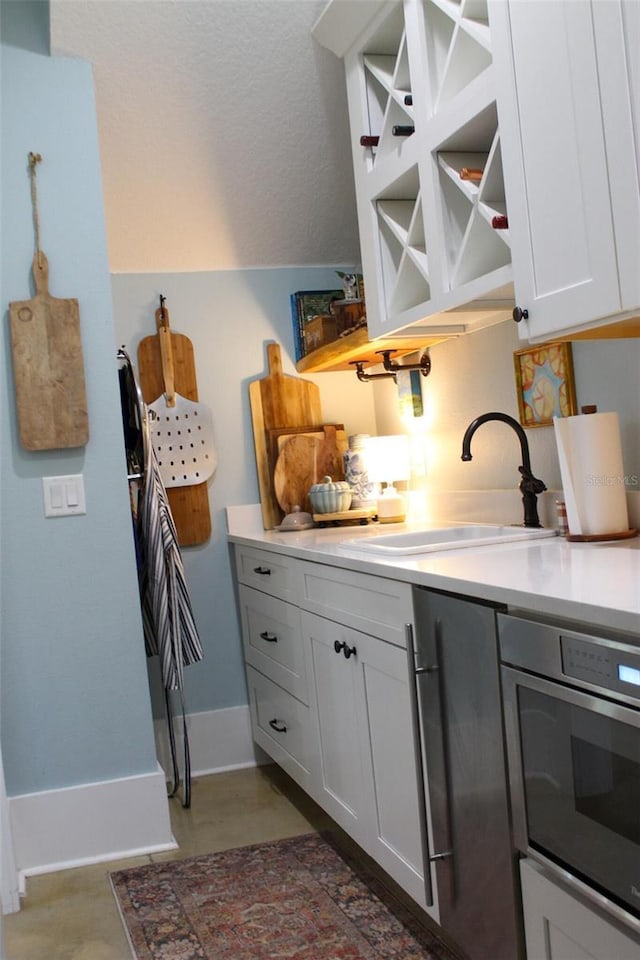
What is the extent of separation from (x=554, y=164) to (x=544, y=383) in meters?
0.84

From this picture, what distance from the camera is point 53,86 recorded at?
2.84 metres

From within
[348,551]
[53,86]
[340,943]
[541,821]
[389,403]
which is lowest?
[340,943]

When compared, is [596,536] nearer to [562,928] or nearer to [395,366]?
[562,928]

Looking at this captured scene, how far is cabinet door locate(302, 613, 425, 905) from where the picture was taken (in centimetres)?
210

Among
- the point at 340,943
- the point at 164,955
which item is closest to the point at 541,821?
the point at 340,943

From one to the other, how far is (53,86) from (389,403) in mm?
1685

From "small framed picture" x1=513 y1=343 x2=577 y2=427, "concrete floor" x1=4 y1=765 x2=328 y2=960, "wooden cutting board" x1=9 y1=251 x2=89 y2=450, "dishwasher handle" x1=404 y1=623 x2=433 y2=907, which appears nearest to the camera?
"dishwasher handle" x1=404 y1=623 x2=433 y2=907

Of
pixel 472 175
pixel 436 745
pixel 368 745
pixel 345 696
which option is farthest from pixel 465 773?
pixel 472 175

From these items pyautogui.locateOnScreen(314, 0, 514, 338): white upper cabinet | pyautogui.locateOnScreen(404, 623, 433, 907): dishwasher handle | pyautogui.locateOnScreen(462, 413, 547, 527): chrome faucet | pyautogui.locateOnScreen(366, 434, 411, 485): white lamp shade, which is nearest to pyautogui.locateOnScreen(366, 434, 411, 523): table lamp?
pyautogui.locateOnScreen(366, 434, 411, 485): white lamp shade

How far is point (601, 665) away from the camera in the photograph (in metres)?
1.36

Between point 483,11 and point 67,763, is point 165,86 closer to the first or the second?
point 483,11

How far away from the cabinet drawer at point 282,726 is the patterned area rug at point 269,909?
10.1 inches

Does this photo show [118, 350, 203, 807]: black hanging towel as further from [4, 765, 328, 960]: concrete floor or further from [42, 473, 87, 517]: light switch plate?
[4, 765, 328, 960]: concrete floor

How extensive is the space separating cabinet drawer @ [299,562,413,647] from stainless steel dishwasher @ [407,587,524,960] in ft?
0.28
